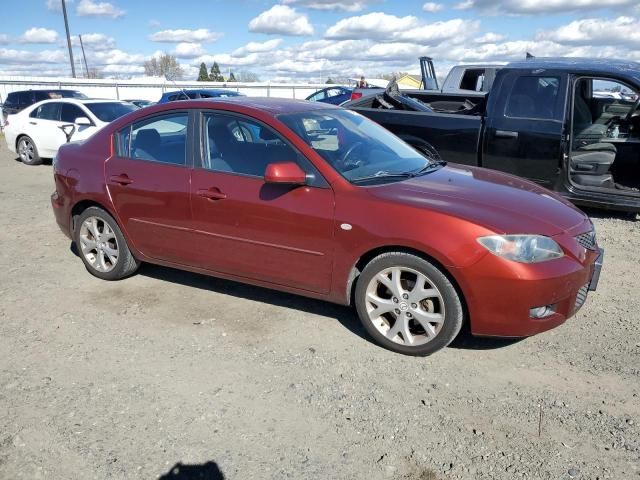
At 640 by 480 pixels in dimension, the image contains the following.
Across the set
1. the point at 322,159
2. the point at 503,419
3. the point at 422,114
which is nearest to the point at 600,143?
the point at 422,114

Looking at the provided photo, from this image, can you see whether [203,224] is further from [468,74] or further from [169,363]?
[468,74]

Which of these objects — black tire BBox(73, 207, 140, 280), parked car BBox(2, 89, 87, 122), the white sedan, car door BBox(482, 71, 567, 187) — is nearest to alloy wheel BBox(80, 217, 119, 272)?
black tire BBox(73, 207, 140, 280)

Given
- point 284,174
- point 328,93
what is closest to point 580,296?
point 284,174

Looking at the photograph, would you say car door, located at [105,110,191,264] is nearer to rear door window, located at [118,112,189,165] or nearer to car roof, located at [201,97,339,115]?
rear door window, located at [118,112,189,165]

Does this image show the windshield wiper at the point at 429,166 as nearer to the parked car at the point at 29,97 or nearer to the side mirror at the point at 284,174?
the side mirror at the point at 284,174

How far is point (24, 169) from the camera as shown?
11969 millimetres

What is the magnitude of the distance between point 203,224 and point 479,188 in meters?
2.05

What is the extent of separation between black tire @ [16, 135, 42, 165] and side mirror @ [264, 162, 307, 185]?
10.7 m

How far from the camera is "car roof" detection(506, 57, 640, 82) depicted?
252 inches

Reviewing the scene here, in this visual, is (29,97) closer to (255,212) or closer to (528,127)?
(528,127)

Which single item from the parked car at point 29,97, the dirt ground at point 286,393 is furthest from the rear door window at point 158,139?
the parked car at point 29,97

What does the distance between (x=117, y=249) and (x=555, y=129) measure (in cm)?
506

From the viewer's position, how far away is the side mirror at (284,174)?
369 centimetres

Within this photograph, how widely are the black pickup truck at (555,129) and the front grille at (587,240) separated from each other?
297 cm
